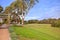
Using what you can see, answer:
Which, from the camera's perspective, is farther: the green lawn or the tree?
the tree

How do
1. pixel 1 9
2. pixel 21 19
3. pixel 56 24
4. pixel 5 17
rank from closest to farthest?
pixel 56 24 → pixel 5 17 → pixel 21 19 → pixel 1 9

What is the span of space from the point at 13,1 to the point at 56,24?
15.1 meters

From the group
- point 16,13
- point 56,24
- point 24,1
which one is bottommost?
point 56,24

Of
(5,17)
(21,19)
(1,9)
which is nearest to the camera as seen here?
(5,17)

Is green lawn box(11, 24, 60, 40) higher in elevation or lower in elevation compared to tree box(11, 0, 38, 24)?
lower

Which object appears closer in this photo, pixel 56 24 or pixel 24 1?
pixel 56 24

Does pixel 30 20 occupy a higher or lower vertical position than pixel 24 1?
lower

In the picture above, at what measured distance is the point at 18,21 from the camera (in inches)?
1393

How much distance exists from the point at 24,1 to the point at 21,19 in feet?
14.6

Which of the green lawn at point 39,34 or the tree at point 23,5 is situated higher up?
the tree at point 23,5

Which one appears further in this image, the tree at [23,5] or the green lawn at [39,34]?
the tree at [23,5]

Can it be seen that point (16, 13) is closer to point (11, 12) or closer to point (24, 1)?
point (11, 12)

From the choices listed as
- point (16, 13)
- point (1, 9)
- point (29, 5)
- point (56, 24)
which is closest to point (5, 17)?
point (16, 13)

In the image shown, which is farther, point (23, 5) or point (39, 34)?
point (23, 5)
